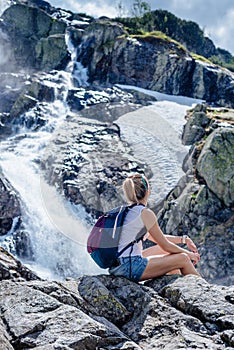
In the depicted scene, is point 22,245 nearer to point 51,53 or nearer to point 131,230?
point 131,230

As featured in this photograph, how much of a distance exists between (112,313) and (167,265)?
117 centimetres

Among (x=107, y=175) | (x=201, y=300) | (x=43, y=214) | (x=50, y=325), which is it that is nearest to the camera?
(x=50, y=325)

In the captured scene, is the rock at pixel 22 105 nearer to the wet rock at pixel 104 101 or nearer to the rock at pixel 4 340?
the wet rock at pixel 104 101

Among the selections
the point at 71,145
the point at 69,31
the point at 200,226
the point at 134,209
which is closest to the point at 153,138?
the point at 71,145

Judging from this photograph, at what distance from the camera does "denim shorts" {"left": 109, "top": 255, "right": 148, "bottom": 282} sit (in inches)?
204

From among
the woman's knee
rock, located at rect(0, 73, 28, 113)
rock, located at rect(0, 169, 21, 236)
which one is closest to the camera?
the woman's knee

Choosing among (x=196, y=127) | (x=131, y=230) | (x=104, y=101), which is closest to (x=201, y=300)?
(x=131, y=230)

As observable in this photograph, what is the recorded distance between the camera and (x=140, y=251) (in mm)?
5336

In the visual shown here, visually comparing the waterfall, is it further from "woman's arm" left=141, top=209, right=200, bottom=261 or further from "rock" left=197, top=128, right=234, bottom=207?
"woman's arm" left=141, top=209, right=200, bottom=261

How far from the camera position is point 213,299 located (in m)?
4.41

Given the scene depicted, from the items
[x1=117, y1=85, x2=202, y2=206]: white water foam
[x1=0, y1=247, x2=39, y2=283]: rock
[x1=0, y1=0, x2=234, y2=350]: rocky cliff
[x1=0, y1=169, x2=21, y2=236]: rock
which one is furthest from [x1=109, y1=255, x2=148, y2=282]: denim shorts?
[x1=117, y1=85, x2=202, y2=206]: white water foam

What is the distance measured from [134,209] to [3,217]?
16.9m

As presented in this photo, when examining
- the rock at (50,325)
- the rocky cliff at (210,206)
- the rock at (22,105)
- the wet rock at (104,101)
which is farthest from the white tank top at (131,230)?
the rock at (22,105)

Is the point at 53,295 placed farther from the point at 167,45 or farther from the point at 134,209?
the point at 167,45
